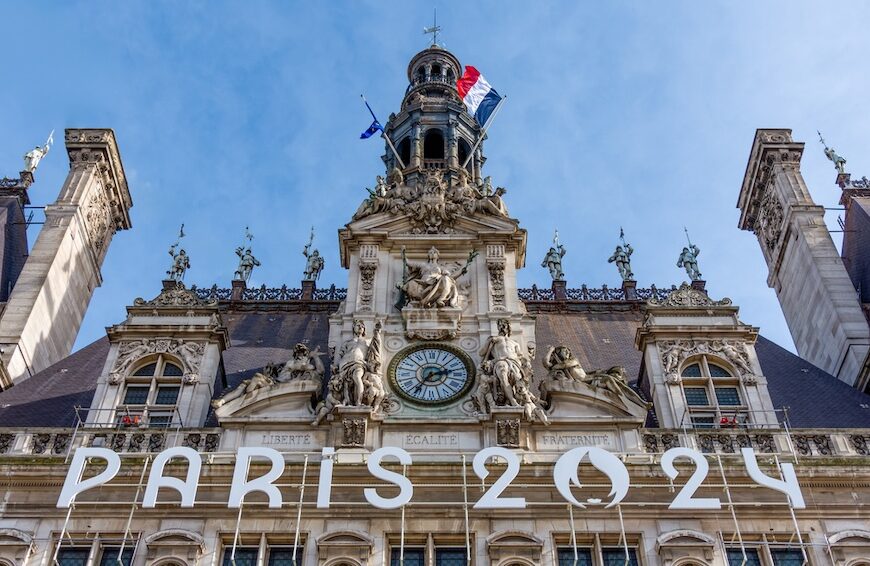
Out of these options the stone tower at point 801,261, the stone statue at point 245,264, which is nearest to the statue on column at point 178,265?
the stone statue at point 245,264

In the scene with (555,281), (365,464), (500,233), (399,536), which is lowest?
(399,536)

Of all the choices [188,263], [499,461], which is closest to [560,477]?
[499,461]

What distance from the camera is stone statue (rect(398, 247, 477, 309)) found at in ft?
82.0

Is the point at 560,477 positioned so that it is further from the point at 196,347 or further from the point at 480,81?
the point at 480,81

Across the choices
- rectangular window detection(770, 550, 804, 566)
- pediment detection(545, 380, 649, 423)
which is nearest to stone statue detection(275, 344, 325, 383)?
pediment detection(545, 380, 649, 423)

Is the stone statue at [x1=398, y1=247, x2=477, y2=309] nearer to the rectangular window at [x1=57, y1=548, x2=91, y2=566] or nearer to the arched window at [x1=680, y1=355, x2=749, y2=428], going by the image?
the arched window at [x1=680, y1=355, x2=749, y2=428]

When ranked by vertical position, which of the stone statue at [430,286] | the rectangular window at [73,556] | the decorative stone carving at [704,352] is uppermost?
the stone statue at [430,286]

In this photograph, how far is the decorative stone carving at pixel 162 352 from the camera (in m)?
24.1

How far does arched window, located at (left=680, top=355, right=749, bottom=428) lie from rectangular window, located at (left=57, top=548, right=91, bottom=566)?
43.4 ft

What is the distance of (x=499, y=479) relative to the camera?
65.3ft

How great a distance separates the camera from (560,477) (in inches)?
779

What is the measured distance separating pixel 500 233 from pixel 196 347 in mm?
8345

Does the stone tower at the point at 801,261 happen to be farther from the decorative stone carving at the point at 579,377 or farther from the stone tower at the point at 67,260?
the stone tower at the point at 67,260

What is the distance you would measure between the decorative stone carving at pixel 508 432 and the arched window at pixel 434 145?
16.3 m
